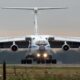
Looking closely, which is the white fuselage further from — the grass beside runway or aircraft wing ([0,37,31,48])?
the grass beside runway

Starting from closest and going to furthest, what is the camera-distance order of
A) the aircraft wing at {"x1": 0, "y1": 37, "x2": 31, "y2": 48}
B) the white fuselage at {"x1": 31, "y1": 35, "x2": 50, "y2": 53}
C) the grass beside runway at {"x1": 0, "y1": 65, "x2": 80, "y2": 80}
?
the grass beside runway at {"x1": 0, "y1": 65, "x2": 80, "y2": 80} → the white fuselage at {"x1": 31, "y1": 35, "x2": 50, "y2": 53} → the aircraft wing at {"x1": 0, "y1": 37, "x2": 31, "y2": 48}

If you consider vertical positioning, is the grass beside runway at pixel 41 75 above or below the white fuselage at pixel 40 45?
below

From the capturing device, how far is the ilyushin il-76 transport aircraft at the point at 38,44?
54.1 metres

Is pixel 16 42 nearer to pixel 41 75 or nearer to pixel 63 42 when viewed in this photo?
pixel 63 42

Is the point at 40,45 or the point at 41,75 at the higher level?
the point at 40,45

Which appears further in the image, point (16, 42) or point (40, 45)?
point (16, 42)

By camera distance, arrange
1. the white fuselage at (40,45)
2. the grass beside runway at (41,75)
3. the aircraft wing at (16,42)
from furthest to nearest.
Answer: the aircraft wing at (16,42) < the white fuselage at (40,45) < the grass beside runway at (41,75)

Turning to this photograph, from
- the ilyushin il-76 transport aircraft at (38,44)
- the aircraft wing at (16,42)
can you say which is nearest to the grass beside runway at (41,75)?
the ilyushin il-76 transport aircraft at (38,44)

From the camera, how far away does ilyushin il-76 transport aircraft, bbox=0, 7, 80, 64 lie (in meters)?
54.1

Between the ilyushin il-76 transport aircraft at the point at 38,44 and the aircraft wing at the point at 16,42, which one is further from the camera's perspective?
the aircraft wing at the point at 16,42

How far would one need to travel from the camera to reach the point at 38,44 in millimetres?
54344

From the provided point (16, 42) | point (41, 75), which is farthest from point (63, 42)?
point (41, 75)

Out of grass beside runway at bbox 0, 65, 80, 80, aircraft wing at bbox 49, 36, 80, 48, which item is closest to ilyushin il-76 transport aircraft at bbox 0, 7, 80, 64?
aircraft wing at bbox 49, 36, 80, 48

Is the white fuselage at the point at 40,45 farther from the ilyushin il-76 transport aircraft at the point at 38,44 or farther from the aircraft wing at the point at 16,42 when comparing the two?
the aircraft wing at the point at 16,42
